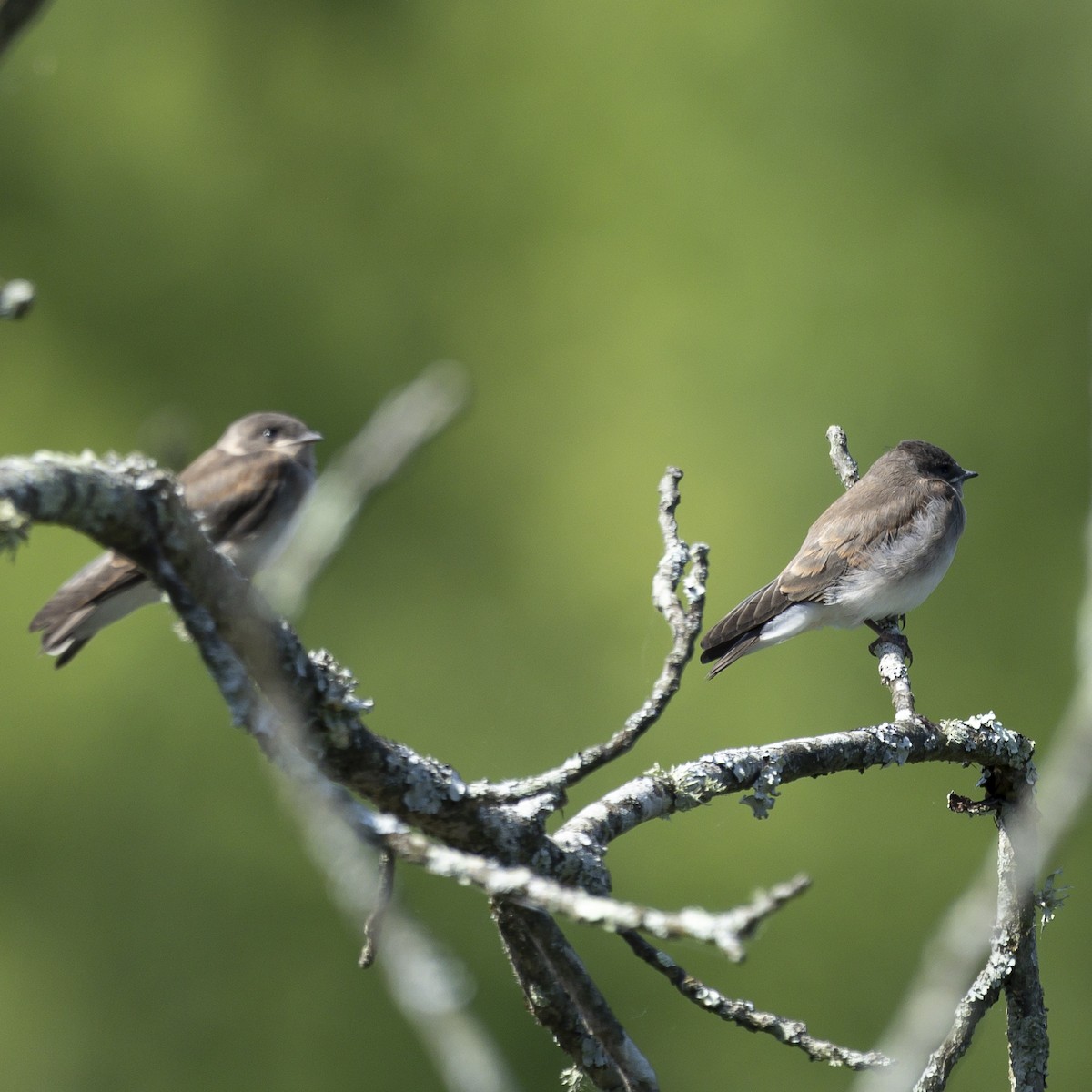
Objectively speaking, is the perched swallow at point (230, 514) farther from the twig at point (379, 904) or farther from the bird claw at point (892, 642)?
the twig at point (379, 904)

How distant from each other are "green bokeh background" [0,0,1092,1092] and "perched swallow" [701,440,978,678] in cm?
224

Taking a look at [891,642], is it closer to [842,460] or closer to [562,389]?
[842,460]

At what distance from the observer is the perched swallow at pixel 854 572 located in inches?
174

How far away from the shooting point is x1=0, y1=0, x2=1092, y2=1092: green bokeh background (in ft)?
22.6

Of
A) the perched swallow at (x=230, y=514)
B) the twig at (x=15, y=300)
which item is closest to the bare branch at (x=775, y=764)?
the twig at (x=15, y=300)

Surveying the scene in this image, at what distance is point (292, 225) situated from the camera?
387 inches

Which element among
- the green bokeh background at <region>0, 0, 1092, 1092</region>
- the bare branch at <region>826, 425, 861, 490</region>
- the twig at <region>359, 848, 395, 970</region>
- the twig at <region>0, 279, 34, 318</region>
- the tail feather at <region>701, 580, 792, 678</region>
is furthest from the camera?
the green bokeh background at <region>0, 0, 1092, 1092</region>

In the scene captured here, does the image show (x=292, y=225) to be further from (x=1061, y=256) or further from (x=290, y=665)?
(x=290, y=665)

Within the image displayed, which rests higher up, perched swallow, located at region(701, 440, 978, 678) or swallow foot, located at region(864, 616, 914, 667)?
perched swallow, located at region(701, 440, 978, 678)

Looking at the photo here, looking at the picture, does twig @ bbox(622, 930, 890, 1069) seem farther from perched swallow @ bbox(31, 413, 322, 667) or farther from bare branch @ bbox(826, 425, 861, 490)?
perched swallow @ bbox(31, 413, 322, 667)

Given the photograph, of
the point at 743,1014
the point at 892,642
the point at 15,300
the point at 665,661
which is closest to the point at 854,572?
the point at 892,642

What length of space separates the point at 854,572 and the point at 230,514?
204 cm

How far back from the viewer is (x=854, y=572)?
448 centimetres

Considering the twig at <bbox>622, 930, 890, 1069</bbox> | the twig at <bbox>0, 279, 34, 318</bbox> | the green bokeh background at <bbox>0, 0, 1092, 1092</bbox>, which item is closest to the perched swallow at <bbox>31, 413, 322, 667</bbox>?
the green bokeh background at <bbox>0, 0, 1092, 1092</bbox>
